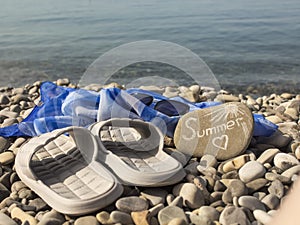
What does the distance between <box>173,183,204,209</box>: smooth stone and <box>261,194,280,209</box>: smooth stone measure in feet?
1.00

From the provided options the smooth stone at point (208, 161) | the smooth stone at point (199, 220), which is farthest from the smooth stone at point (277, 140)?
the smooth stone at point (199, 220)

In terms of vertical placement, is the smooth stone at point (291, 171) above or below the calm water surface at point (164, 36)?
above

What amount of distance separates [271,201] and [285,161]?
0.43m

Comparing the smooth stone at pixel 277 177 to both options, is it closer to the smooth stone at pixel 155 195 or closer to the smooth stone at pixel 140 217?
the smooth stone at pixel 155 195

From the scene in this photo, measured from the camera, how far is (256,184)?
228 cm

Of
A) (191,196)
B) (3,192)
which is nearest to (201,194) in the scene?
(191,196)

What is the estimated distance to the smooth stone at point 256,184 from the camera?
2258mm

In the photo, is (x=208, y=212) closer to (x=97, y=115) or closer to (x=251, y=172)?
(x=251, y=172)

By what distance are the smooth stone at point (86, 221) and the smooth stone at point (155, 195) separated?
0.31m

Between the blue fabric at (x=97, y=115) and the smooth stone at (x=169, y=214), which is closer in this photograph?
the smooth stone at (x=169, y=214)

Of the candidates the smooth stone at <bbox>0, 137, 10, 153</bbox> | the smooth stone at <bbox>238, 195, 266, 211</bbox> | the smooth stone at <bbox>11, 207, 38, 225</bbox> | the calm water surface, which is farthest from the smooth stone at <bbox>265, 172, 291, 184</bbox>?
the calm water surface

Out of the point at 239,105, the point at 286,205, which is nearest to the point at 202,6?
the point at 239,105

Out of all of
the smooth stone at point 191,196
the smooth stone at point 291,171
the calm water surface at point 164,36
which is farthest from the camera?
the calm water surface at point 164,36

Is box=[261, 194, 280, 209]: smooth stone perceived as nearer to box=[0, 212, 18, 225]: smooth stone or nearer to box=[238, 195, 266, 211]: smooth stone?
box=[238, 195, 266, 211]: smooth stone
